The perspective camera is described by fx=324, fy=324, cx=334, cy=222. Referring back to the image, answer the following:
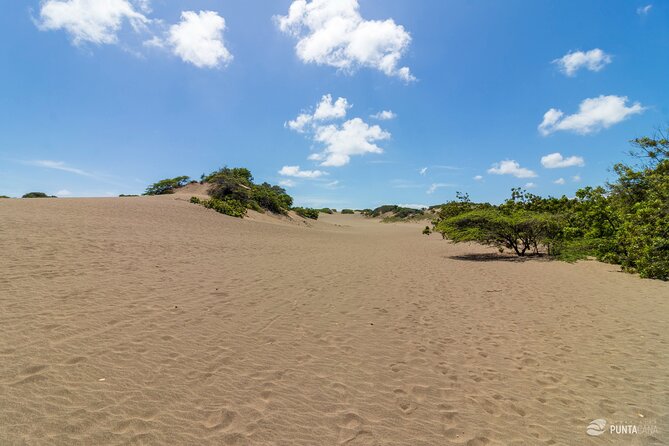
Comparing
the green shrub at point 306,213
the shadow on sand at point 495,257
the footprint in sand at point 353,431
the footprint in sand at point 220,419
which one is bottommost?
the footprint in sand at point 353,431

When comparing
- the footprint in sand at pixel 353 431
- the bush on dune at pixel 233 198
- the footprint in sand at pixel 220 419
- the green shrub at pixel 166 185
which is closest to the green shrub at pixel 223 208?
the bush on dune at pixel 233 198

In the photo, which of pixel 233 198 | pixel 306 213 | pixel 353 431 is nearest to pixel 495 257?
pixel 353 431

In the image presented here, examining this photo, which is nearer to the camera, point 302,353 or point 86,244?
point 302,353

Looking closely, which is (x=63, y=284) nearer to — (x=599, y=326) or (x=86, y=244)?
(x=86, y=244)

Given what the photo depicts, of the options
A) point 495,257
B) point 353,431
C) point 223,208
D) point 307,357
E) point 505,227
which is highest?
point 223,208

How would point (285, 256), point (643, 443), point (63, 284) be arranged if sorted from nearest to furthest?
point (643, 443) → point (63, 284) → point (285, 256)

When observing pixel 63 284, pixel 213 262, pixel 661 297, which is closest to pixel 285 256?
pixel 213 262

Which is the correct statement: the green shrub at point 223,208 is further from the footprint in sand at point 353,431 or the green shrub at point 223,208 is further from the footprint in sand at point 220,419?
the footprint in sand at point 353,431

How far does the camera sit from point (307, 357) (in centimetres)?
546

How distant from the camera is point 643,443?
3.64 m

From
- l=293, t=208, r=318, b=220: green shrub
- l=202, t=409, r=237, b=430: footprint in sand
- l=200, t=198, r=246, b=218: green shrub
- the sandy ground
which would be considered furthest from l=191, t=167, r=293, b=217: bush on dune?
l=202, t=409, r=237, b=430: footprint in sand

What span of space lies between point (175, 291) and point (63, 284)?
2600mm

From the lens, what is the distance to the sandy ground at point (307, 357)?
3.66 m

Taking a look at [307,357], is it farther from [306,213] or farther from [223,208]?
[306,213]
